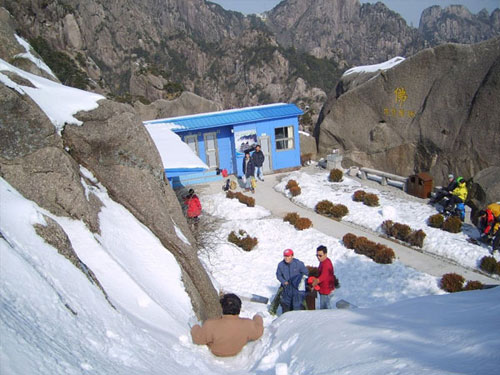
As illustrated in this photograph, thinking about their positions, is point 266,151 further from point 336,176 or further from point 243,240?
point 243,240

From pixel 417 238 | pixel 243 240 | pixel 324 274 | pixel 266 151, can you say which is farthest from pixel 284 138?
pixel 324 274

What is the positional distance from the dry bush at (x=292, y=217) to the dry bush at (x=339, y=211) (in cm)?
150

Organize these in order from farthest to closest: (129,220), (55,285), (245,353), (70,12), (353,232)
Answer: (70,12) < (353,232) < (129,220) < (245,353) < (55,285)

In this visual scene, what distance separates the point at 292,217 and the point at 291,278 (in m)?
7.29

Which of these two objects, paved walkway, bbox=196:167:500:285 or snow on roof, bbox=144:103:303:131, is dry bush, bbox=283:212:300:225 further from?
A: snow on roof, bbox=144:103:303:131

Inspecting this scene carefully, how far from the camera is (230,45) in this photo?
102 m

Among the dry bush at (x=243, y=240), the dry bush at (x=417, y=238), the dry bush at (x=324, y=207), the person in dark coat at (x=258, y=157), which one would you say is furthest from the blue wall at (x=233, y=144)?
the dry bush at (x=417, y=238)

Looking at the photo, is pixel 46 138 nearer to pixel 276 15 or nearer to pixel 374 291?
pixel 374 291

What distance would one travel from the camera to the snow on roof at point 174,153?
11438mm

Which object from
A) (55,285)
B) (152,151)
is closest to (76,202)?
(55,285)

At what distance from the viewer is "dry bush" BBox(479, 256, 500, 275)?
11195mm

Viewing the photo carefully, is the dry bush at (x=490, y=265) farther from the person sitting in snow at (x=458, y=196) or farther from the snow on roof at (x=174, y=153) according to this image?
the snow on roof at (x=174, y=153)

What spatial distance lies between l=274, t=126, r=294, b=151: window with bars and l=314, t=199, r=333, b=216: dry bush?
6.15 meters

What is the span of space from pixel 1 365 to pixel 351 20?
165855mm
